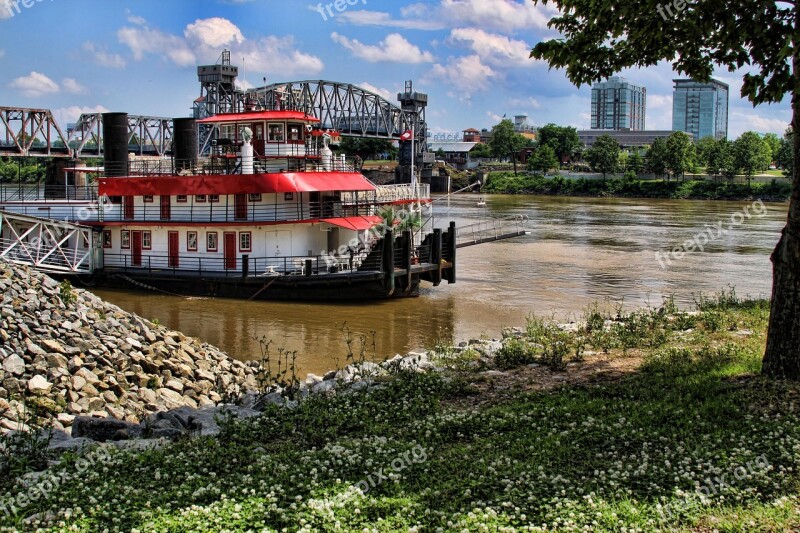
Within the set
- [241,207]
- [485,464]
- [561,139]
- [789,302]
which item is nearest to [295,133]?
[241,207]

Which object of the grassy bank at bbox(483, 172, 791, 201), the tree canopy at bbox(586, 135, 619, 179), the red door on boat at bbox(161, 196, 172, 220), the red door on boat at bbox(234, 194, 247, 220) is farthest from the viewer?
the tree canopy at bbox(586, 135, 619, 179)

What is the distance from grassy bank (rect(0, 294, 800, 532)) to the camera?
25.6 feet

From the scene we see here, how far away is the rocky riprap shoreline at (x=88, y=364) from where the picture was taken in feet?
43.6

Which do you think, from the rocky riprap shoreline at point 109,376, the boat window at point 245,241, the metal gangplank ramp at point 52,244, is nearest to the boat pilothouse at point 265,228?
the boat window at point 245,241

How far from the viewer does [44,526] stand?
25.4 feet

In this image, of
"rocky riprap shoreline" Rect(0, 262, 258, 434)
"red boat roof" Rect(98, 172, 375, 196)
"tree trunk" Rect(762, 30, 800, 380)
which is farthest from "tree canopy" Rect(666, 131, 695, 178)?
"tree trunk" Rect(762, 30, 800, 380)

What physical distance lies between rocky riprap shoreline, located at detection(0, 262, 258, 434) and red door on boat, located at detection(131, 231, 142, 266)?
14538mm

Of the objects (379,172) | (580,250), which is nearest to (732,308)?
(580,250)

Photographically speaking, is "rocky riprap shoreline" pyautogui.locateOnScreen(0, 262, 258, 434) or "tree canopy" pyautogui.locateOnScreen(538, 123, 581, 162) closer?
"rocky riprap shoreline" pyautogui.locateOnScreen(0, 262, 258, 434)

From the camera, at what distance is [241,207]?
30.5 m

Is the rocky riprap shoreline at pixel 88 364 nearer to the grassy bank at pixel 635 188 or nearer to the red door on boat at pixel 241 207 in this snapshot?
the red door on boat at pixel 241 207

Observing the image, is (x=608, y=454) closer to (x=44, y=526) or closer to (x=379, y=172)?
(x=44, y=526)

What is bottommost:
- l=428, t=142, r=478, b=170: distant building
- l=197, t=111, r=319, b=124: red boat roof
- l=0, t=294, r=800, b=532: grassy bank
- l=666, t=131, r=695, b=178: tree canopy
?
l=0, t=294, r=800, b=532: grassy bank

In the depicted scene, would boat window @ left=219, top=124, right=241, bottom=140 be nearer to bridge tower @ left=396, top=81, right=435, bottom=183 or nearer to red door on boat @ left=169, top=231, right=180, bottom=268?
red door on boat @ left=169, top=231, right=180, bottom=268
